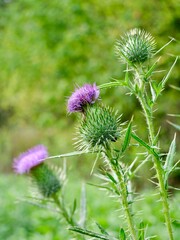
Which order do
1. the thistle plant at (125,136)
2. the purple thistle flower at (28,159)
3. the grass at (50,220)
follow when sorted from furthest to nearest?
the grass at (50,220) < the purple thistle flower at (28,159) < the thistle plant at (125,136)

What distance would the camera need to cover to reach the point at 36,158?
2.99 metres

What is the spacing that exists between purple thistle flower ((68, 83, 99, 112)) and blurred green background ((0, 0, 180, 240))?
4490 mm

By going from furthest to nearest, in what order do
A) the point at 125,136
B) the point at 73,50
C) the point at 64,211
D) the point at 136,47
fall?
the point at 73,50
the point at 64,211
the point at 136,47
the point at 125,136

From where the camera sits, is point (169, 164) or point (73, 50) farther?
point (73, 50)

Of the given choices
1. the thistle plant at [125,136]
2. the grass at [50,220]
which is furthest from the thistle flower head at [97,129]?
the grass at [50,220]

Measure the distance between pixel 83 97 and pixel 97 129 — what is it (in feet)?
0.42

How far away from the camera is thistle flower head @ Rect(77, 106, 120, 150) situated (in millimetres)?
2010

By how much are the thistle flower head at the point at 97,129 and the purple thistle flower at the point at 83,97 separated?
5cm

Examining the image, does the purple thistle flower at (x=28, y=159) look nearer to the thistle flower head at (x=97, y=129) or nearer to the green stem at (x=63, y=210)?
the green stem at (x=63, y=210)

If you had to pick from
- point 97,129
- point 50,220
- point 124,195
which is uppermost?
point 50,220

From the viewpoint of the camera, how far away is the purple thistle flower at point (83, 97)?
2.01 m

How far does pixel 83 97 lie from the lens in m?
2.01

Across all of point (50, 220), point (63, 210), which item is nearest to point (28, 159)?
point (63, 210)

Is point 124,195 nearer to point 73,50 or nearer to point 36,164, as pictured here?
point 36,164
